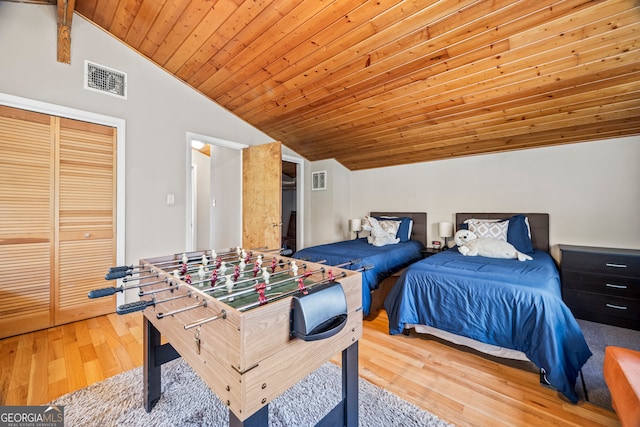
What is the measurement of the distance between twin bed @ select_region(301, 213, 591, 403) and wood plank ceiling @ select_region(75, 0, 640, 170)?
4.97 ft

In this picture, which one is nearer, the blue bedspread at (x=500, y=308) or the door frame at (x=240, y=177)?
the blue bedspread at (x=500, y=308)

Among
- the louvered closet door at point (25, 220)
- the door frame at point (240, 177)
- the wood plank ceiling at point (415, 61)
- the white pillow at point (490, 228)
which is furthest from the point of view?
the door frame at point (240, 177)

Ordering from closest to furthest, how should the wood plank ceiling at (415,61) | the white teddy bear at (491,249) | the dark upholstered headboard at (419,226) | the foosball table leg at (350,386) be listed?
the foosball table leg at (350,386)
the wood plank ceiling at (415,61)
the white teddy bear at (491,249)
the dark upholstered headboard at (419,226)

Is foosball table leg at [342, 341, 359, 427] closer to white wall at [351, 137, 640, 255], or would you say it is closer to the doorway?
white wall at [351, 137, 640, 255]

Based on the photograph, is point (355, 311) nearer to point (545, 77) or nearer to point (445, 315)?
point (445, 315)

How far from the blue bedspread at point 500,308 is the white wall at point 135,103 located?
2.76 meters

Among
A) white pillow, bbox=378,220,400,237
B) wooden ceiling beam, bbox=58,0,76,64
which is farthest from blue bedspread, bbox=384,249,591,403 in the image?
wooden ceiling beam, bbox=58,0,76,64

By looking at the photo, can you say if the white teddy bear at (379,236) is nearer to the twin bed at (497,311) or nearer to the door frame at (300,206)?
the twin bed at (497,311)

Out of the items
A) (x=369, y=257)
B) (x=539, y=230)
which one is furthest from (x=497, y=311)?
(x=539, y=230)

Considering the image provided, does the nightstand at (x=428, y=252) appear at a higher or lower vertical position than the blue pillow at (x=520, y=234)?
lower

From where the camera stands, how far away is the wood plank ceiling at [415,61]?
1.85 m

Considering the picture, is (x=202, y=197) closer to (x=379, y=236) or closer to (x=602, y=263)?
(x=379, y=236)

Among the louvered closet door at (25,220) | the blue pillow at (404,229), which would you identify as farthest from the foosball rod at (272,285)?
the blue pillow at (404,229)

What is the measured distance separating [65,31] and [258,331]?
3.43m
